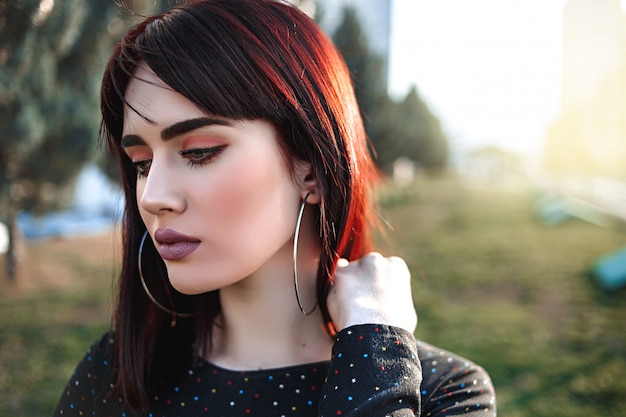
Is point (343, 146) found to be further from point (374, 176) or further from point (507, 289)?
point (507, 289)

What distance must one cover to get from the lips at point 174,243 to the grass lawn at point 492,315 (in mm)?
1426

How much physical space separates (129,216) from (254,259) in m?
0.56

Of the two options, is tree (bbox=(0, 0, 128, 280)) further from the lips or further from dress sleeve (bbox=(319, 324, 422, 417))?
dress sleeve (bbox=(319, 324, 422, 417))

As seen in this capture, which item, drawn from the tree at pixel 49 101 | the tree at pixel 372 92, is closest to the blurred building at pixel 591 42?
the tree at pixel 372 92

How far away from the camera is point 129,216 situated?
5.52 feet

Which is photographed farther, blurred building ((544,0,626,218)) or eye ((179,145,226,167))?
blurred building ((544,0,626,218))

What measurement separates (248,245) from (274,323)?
1.11 ft

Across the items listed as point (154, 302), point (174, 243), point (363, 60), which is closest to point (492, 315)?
point (154, 302)

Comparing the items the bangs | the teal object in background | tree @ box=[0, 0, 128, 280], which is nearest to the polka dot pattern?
the bangs

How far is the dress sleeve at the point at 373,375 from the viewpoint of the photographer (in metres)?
1.21

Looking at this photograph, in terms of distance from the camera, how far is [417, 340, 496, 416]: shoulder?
143 centimetres

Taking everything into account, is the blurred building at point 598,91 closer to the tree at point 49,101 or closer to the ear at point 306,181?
the tree at point 49,101

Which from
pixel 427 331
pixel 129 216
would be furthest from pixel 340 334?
pixel 427 331

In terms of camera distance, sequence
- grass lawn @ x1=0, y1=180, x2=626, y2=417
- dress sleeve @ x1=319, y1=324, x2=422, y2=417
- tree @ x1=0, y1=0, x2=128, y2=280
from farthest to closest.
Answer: grass lawn @ x1=0, y1=180, x2=626, y2=417
tree @ x1=0, y1=0, x2=128, y2=280
dress sleeve @ x1=319, y1=324, x2=422, y2=417
